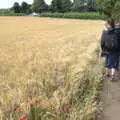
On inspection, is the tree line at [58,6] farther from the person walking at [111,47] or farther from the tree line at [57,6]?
the person walking at [111,47]

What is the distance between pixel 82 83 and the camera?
8031 millimetres

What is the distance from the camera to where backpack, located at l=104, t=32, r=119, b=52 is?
10148 mm

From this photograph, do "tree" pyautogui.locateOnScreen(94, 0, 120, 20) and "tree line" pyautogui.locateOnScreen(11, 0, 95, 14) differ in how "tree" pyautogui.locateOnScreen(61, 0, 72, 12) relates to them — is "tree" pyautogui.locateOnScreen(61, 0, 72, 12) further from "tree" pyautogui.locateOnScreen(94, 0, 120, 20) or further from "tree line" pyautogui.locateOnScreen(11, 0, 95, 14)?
"tree" pyautogui.locateOnScreen(94, 0, 120, 20)

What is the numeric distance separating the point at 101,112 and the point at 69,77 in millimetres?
1721

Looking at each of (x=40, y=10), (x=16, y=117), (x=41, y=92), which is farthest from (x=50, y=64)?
(x=40, y=10)

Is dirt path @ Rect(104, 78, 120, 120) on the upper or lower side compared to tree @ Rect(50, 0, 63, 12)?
upper

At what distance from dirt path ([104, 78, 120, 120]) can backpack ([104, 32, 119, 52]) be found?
0.81 metres

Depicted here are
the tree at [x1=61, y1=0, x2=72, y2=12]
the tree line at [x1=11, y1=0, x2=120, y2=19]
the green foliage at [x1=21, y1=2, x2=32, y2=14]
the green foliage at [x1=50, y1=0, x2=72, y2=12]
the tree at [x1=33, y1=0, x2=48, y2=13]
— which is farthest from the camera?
the green foliage at [x1=21, y1=2, x2=32, y2=14]

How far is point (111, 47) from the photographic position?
10.2 metres

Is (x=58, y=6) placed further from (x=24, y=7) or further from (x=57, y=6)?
(x=24, y=7)

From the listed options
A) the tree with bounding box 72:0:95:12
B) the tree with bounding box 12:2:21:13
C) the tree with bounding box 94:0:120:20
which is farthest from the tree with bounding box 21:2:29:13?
the tree with bounding box 94:0:120:20

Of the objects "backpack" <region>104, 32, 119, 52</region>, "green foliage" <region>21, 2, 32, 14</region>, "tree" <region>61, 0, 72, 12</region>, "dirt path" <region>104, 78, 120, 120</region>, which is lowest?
"green foliage" <region>21, 2, 32, 14</region>

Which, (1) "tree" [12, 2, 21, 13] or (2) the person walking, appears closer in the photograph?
(2) the person walking

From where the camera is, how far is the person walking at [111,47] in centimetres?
1016
